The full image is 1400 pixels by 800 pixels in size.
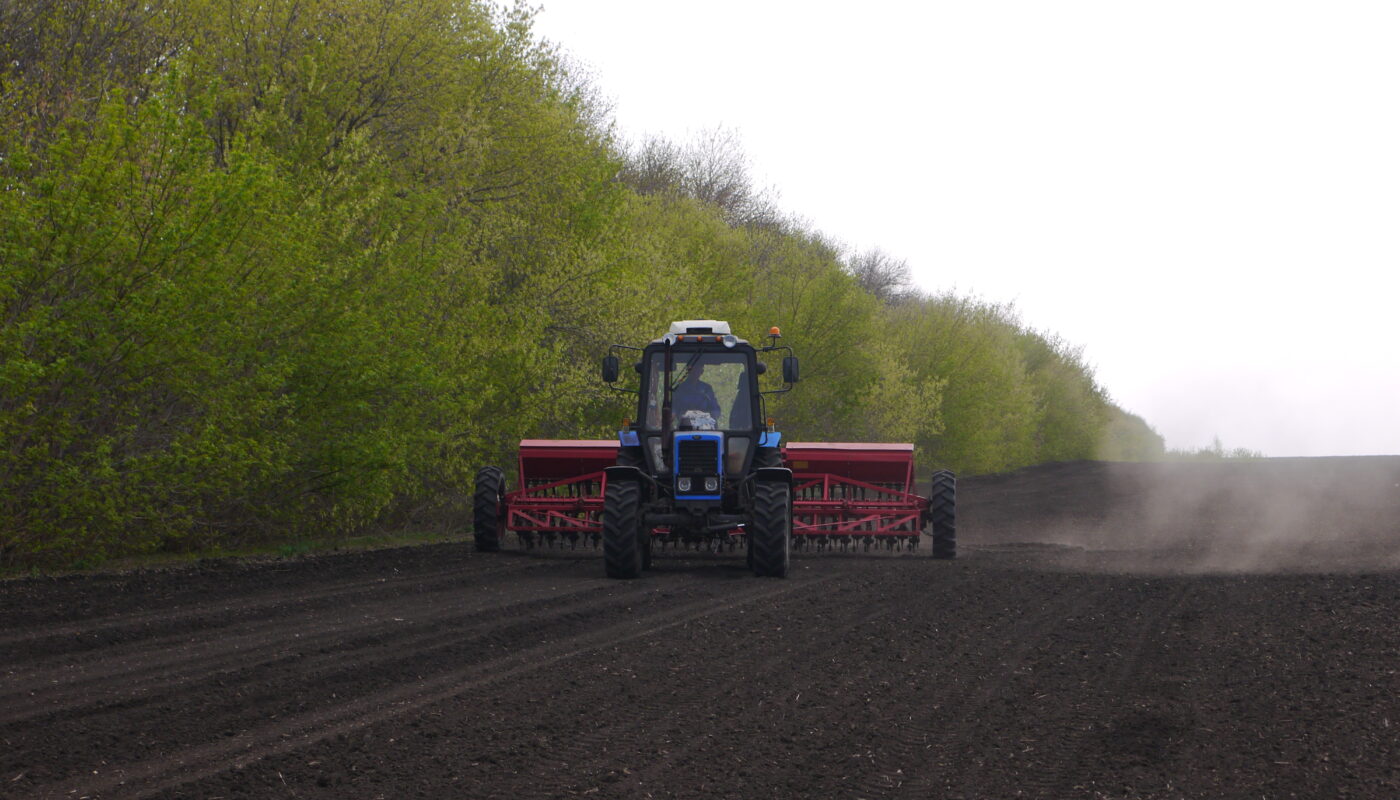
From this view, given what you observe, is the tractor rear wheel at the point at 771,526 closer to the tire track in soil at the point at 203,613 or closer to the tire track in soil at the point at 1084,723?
the tire track in soil at the point at 203,613

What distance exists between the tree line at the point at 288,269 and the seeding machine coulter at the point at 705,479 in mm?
2154

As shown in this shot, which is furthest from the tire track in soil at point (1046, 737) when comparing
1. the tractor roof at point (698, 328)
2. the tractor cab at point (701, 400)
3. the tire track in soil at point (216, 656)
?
the tractor roof at point (698, 328)

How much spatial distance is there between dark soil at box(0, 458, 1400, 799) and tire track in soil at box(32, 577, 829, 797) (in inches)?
0.9

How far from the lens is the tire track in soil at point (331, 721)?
18.4ft

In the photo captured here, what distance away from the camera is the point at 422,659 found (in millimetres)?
8727

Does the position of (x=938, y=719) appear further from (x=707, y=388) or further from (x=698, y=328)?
(x=698, y=328)

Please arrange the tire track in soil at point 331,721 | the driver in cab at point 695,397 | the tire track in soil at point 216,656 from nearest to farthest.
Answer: the tire track in soil at point 331,721, the tire track in soil at point 216,656, the driver in cab at point 695,397

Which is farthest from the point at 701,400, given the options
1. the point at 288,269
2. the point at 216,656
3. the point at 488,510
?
the point at 216,656

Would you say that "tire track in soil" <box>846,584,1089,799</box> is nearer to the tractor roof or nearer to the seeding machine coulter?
the seeding machine coulter

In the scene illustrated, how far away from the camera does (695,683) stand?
26.6 ft

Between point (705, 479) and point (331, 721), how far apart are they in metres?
7.68

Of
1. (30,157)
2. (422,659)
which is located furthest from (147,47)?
(422,659)

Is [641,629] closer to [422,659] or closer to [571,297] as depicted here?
[422,659]

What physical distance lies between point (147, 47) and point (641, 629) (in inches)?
503
